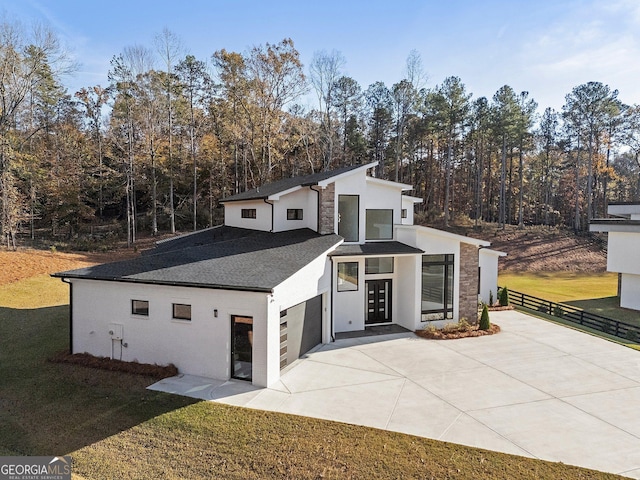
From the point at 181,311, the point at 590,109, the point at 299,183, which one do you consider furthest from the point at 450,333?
the point at 590,109

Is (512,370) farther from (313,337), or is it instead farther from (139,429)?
(139,429)

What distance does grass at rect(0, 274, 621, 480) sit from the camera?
6539 millimetres

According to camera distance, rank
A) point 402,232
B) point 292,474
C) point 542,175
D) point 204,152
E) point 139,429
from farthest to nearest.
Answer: point 542,175
point 204,152
point 402,232
point 139,429
point 292,474

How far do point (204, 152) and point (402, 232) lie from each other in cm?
2793

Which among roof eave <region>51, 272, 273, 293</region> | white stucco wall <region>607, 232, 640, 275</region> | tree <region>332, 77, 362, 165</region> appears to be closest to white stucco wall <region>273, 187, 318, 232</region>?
roof eave <region>51, 272, 273, 293</region>

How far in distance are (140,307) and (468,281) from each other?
1216 centimetres

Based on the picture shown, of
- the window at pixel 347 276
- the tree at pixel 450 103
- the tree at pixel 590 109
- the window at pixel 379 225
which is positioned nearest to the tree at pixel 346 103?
the tree at pixel 450 103

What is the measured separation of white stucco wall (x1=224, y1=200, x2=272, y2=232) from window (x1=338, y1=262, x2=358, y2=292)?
12.8 feet

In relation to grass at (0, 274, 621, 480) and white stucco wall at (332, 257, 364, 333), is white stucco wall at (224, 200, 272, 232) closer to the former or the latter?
white stucco wall at (332, 257, 364, 333)

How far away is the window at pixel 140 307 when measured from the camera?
10789 millimetres

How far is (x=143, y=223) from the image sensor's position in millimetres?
39031

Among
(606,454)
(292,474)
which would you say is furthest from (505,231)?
(292,474)

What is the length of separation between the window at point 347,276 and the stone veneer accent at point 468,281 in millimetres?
4416

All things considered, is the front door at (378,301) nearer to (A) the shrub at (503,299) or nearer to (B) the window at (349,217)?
(B) the window at (349,217)
